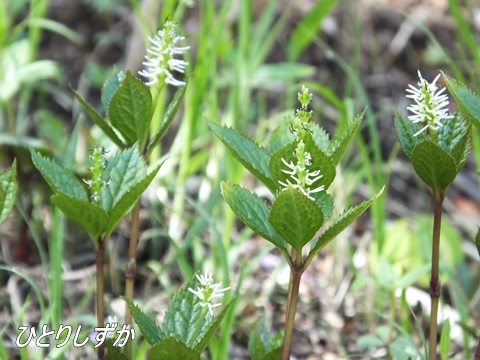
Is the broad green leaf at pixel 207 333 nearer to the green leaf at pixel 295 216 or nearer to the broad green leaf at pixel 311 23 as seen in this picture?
the green leaf at pixel 295 216

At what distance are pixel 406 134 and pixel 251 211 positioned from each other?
28 cm

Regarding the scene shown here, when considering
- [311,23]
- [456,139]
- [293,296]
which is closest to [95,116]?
[293,296]

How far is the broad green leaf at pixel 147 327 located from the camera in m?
1.02

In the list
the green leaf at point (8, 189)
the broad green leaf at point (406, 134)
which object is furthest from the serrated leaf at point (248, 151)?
the green leaf at point (8, 189)

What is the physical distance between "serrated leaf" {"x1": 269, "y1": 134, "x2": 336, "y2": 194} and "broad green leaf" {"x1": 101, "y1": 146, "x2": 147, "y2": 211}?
191 mm

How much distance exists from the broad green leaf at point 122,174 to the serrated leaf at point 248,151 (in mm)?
116

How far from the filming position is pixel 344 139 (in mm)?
1010

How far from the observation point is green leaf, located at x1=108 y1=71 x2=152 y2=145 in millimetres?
1120

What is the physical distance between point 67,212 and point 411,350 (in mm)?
767

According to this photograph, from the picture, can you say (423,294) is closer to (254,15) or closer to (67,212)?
(67,212)

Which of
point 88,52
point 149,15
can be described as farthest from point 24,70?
point 88,52

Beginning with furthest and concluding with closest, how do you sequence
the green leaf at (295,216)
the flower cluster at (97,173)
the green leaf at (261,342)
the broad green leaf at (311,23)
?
the broad green leaf at (311,23), the green leaf at (261,342), the flower cluster at (97,173), the green leaf at (295,216)

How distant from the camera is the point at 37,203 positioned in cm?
203

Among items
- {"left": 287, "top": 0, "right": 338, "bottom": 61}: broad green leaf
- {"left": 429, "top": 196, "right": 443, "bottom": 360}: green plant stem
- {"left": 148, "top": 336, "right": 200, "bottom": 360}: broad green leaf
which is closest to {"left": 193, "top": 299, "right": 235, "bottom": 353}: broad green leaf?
{"left": 148, "top": 336, "right": 200, "bottom": 360}: broad green leaf
